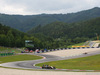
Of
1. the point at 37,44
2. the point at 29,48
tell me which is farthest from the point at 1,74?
the point at 37,44

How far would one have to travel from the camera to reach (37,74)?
33.0 meters

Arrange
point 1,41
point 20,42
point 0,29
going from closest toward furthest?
point 1,41, point 20,42, point 0,29

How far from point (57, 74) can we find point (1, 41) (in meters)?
126

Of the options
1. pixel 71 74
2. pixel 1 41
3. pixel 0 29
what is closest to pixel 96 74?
pixel 71 74

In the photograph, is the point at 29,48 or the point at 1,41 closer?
the point at 29,48

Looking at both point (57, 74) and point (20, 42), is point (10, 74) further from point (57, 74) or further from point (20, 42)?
point (20, 42)

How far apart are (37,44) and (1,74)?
135158 mm

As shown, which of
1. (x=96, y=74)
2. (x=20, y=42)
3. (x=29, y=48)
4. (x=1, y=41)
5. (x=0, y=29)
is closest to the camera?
(x=96, y=74)

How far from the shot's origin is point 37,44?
551 feet

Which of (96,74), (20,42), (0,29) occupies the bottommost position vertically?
(96,74)

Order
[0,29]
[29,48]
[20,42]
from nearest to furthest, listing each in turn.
Answer: [29,48] < [20,42] < [0,29]

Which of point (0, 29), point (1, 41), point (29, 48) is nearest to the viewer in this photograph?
point (29, 48)

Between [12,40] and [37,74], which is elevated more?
[12,40]

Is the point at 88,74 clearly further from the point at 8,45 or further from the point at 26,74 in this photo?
the point at 8,45
